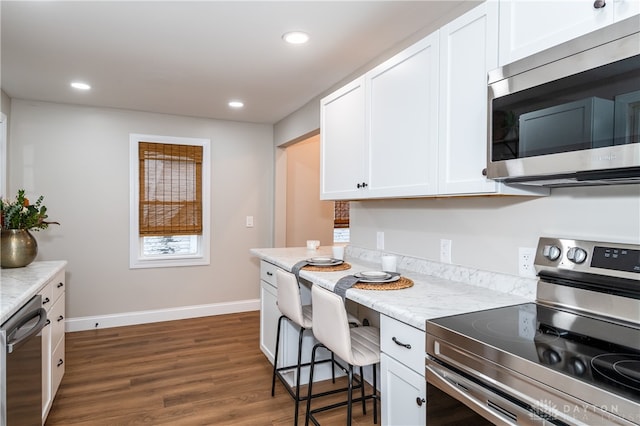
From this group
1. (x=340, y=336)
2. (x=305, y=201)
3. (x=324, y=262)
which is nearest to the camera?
(x=340, y=336)

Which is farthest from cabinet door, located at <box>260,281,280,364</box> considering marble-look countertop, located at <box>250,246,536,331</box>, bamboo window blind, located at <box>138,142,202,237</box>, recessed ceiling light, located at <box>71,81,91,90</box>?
recessed ceiling light, located at <box>71,81,91,90</box>

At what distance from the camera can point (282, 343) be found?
2881 mm

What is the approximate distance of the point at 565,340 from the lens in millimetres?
1199

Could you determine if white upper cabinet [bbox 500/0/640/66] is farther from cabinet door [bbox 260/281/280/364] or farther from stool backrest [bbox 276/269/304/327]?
cabinet door [bbox 260/281/280/364]

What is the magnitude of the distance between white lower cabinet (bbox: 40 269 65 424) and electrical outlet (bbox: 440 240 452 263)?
230cm

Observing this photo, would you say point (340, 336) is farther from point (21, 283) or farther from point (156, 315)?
point (156, 315)

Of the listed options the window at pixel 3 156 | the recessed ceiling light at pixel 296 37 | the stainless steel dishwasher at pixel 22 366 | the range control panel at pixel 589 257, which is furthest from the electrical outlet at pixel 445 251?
the window at pixel 3 156

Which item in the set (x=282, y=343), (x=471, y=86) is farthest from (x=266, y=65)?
(x=282, y=343)

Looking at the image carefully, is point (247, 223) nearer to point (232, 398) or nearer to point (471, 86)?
point (232, 398)

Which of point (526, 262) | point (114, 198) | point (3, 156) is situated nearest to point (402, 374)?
point (526, 262)

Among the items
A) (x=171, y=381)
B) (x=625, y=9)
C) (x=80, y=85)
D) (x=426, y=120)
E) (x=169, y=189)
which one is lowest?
(x=171, y=381)

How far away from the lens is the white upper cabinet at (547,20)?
45.4 inches

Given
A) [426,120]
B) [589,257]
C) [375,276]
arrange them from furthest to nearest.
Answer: [375,276] → [426,120] → [589,257]

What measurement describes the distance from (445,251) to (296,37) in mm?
1620
